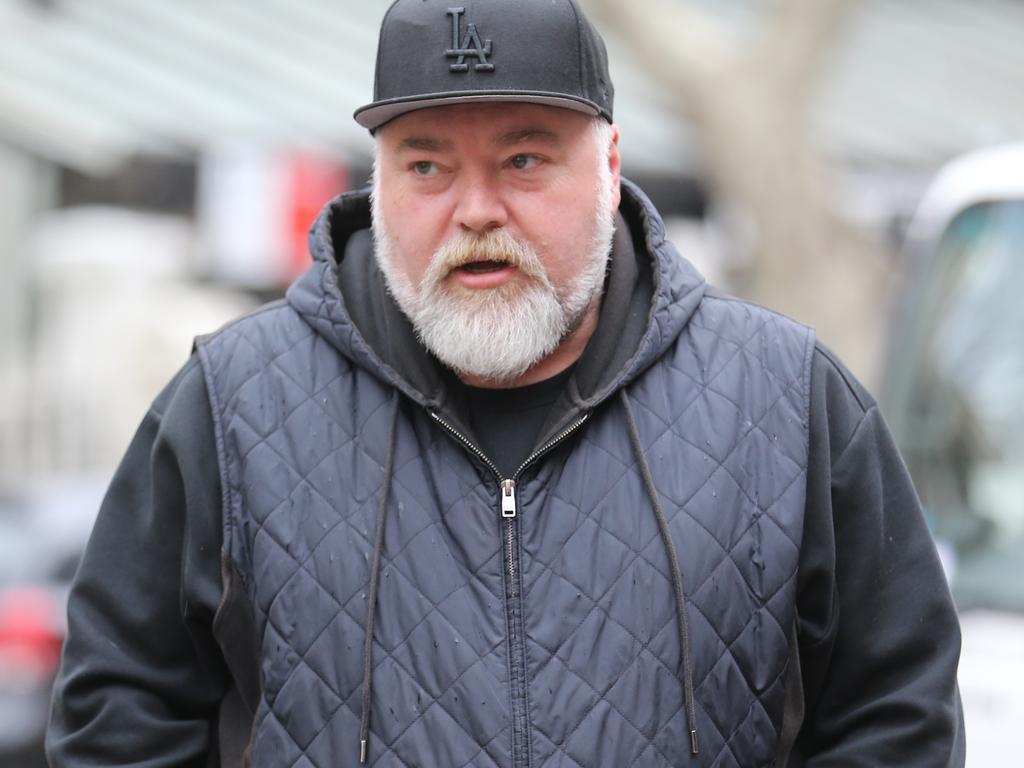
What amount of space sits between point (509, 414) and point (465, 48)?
0.56m

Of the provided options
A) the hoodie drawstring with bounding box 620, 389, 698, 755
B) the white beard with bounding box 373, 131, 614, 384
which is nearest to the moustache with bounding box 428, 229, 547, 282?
the white beard with bounding box 373, 131, 614, 384

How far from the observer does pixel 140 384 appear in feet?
37.7

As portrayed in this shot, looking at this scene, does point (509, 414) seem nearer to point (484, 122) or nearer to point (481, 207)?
point (481, 207)

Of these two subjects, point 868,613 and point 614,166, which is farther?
point 614,166

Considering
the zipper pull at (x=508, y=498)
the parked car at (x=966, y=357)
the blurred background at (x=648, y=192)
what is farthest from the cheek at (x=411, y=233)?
the parked car at (x=966, y=357)

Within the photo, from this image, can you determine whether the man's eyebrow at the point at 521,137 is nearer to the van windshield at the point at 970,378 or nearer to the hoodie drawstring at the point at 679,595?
the hoodie drawstring at the point at 679,595

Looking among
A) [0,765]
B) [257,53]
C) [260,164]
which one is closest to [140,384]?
[260,164]

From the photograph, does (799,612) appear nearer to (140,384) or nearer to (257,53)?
(140,384)

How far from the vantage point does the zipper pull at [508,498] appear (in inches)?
94.7

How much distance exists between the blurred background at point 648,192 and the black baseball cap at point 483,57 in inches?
66.8

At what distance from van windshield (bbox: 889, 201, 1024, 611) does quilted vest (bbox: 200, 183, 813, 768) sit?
1652 mm

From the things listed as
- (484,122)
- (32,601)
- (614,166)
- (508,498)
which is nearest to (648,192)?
(32,601)

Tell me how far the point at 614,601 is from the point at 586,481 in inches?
7.3

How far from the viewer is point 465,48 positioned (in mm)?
2424
